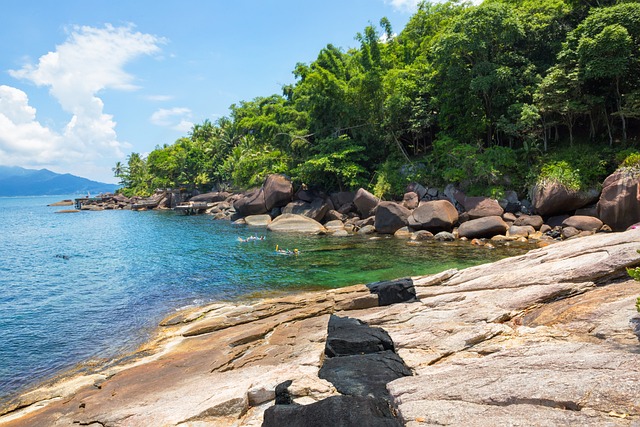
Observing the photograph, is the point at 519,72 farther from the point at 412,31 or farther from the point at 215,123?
the point at 215,123

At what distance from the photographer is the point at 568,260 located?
828 centimetres

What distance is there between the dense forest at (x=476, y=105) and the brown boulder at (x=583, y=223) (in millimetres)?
2400

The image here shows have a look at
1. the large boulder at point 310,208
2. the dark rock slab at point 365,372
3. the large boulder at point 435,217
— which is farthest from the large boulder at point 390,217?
the dark rock slab at point 365,372

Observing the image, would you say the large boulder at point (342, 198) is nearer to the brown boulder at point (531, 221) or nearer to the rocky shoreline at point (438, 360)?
the brown boulder at point (531, 221)

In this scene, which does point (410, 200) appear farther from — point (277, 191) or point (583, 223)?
point (277, 191)

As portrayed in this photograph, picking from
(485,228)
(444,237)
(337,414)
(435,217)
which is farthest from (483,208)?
(337,414)

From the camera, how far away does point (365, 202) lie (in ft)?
102

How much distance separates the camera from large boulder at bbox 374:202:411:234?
88.9ft

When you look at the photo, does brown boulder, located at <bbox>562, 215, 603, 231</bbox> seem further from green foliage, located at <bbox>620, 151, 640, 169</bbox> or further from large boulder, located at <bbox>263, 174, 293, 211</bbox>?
large boulder, located at <bbox>263, 174, 293, 211</bbox>

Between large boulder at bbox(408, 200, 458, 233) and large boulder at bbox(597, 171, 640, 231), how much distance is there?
328 inches

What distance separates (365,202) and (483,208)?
31.4 feet

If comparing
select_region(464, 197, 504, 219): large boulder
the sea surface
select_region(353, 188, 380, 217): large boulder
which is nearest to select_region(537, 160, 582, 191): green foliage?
select_region(464, 197, 504, 219): large boulder

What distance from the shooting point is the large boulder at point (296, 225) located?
3101cm

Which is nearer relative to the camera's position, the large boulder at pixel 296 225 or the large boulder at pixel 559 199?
the large boulder at pixel 559 199
